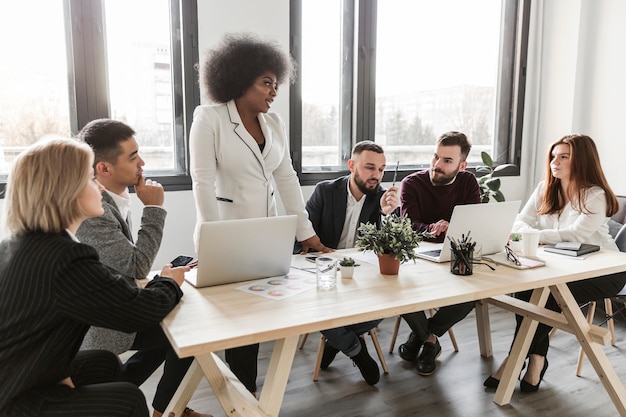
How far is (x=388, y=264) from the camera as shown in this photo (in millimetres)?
1794

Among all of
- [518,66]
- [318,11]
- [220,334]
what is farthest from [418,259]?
[518,66]

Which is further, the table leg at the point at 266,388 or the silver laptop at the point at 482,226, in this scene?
the silver laptop at the point at 482,226

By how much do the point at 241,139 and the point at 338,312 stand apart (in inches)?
41.5

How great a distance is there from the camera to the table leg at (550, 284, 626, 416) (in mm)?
2041

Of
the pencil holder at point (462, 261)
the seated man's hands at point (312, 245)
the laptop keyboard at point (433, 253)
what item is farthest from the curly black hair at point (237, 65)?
the pencil holder at point (462, 261)

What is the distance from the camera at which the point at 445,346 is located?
2914 mm

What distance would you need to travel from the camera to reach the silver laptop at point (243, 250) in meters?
1.53

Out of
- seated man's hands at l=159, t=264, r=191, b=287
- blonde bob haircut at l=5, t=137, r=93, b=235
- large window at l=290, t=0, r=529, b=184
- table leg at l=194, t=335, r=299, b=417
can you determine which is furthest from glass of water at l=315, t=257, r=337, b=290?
large window at l=290, t=0, r=529, b=184

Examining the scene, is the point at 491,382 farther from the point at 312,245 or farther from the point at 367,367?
the point at 312,245

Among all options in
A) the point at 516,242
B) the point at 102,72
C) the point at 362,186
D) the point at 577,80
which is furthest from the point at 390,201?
the point at 577,80

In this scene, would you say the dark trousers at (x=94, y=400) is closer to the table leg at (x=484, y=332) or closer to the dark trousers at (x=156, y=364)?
the dark trousers at (x=156, y=364)

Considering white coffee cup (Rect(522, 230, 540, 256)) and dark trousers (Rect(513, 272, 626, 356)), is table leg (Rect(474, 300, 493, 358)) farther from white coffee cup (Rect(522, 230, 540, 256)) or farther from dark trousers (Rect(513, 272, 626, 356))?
white coffee cup (Rect(522, 230, 540, 256))

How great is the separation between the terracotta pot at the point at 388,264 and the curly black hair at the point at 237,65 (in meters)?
1.00

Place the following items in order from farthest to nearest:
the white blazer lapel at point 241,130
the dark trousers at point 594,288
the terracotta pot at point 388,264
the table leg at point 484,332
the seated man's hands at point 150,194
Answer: the table leg at point 484,332 < the dark trousers at point 594,288 < the white blazer lapel at point 241,130 < the terracotta pot at point 388,264 < the seated man's hands at point 150,194
